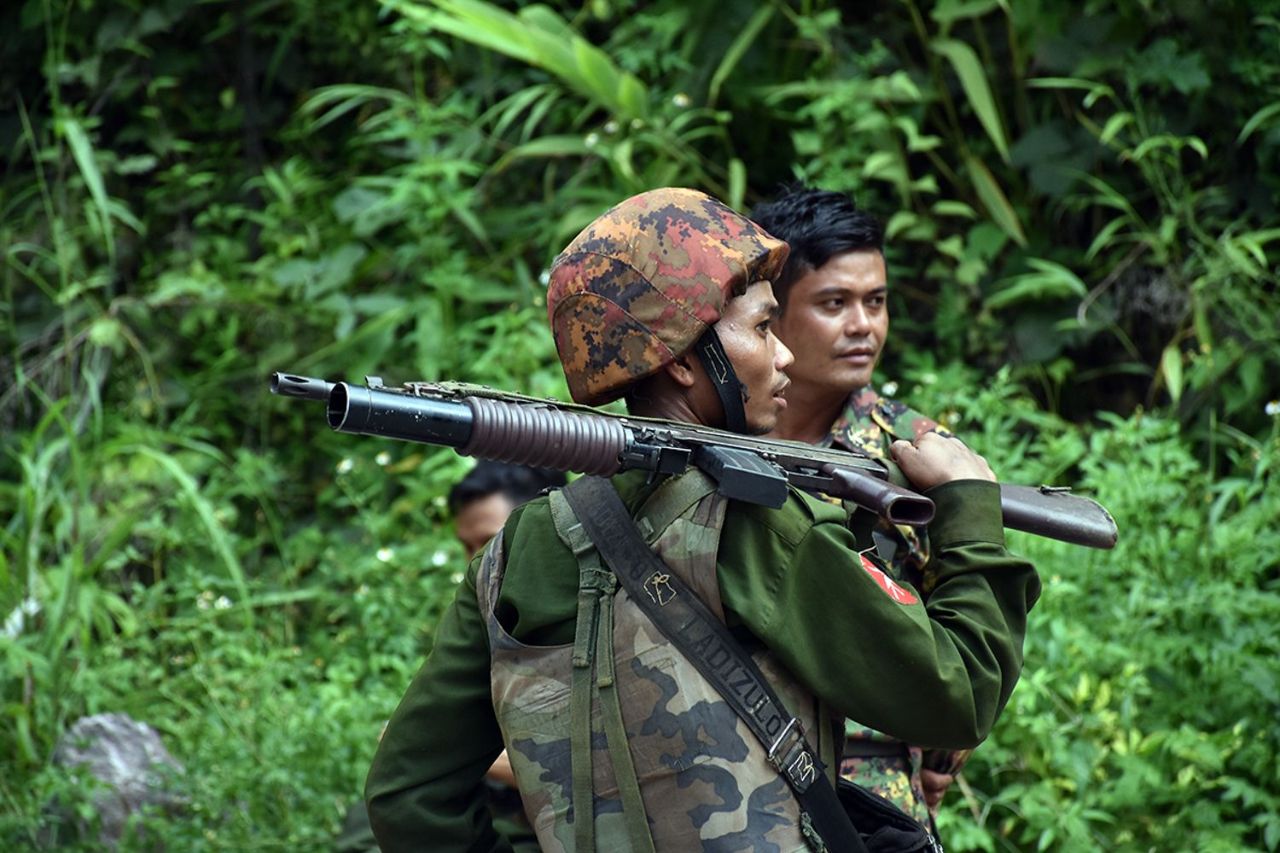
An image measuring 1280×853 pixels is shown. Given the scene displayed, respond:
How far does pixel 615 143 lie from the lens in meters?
6.30

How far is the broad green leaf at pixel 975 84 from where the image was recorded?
582cm

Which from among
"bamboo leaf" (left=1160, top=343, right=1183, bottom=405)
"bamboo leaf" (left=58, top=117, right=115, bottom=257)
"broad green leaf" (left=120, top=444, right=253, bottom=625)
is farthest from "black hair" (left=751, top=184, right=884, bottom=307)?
Result: "bamboo leaf" (left=58, top=117, right=115, bottom=257)

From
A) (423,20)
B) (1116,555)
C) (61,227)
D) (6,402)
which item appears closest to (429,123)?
(423,20)

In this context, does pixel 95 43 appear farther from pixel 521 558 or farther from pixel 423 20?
pixel 521 558

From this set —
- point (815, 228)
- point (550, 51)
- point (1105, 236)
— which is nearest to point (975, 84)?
→ point (1105, 236)

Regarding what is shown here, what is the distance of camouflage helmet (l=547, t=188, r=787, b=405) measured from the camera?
2139 millimetres

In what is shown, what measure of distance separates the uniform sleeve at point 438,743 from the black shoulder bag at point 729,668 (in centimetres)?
34

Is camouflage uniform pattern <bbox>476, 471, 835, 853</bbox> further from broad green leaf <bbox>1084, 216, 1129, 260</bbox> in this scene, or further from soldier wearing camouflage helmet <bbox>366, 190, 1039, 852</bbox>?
broad green leaf <bbox>1084, 216, 1129, 260</bbox>

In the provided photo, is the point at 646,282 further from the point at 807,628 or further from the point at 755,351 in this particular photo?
the point at 807,628

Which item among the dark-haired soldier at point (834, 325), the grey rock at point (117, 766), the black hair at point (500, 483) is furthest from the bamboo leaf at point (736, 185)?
the grey rock at point (117, 766)

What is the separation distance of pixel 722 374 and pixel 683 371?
56mm

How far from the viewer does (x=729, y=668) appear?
2.05m

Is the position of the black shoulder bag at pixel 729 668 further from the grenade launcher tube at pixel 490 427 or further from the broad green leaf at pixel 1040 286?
the broad green leaf at pixel 1040 286

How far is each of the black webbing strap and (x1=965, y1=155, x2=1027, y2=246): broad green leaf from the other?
4.05 metres
